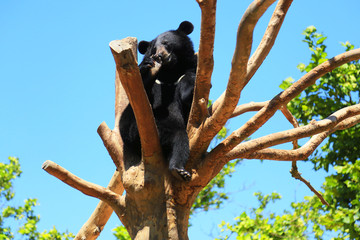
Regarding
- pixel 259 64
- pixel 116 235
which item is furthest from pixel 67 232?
pixel 259 64

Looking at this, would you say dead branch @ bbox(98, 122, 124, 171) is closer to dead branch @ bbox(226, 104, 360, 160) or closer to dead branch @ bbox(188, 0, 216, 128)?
dead branch @ bbox(188, 0, 216, 128)

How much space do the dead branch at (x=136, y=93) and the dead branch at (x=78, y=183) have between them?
0.42 meters

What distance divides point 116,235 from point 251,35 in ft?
18.4

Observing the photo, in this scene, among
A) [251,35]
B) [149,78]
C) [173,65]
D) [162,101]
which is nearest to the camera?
[251,35]

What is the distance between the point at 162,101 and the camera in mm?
3992

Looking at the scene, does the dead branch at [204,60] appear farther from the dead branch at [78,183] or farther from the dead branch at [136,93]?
the dead branch at [78,183]

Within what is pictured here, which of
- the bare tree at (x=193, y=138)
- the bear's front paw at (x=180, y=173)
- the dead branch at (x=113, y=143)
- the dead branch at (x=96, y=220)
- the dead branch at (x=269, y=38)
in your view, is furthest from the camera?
the dead branch at (x=96, y=220)

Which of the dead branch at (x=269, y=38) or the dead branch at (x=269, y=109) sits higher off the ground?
the dead branch at (x=269, y=38)

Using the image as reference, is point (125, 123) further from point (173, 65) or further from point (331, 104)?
point (331, 104)

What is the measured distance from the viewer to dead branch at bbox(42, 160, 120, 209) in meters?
3.12

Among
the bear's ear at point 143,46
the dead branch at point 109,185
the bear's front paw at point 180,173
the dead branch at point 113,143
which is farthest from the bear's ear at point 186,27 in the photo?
the bear's front paw at point 180,173

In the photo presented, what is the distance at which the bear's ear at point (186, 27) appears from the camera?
4641mm

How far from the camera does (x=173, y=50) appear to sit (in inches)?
172

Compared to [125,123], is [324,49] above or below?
above
